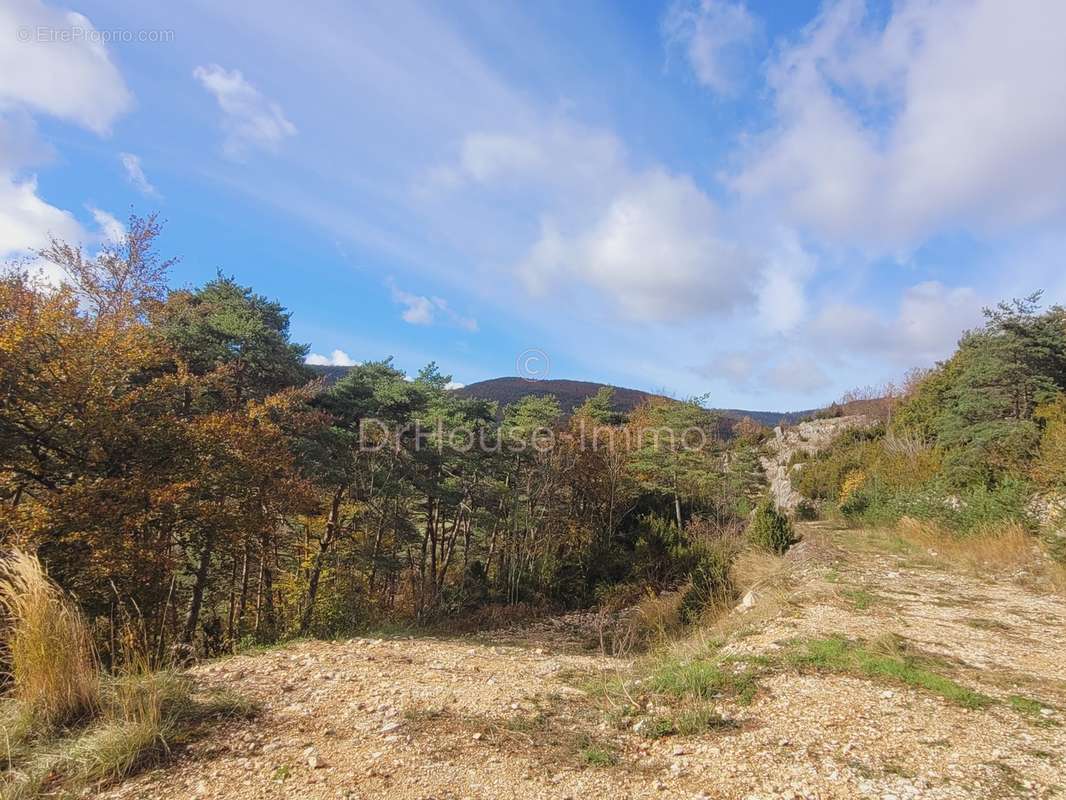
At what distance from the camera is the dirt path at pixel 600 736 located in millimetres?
2562

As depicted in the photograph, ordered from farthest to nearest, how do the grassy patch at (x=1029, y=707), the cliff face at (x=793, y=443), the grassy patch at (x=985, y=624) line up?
the cliff face at (x=793, y=443)
the grassy patch at (x=985, y=624)
the grassy patch at (x=1029, y=707)

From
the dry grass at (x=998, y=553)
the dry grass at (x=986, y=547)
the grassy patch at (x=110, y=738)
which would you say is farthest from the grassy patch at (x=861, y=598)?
the grassy patch at (x=110, y=738)

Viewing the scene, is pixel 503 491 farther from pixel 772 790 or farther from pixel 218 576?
pixel 772 790

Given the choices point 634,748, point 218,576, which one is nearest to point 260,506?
point 218,576

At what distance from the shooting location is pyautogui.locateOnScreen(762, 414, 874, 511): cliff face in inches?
1043

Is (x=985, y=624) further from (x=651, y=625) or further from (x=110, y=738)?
(x=110, y=738)

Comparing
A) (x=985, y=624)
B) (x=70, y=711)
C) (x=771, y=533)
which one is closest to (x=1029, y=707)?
(x=985, y=624)

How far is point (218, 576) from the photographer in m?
10.7

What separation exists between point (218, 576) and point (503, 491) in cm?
798

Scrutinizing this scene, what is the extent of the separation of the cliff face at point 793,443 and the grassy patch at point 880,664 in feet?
73.1

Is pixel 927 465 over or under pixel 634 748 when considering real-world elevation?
over

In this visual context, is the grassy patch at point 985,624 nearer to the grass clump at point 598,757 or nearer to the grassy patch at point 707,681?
the grassy patch at point 707,681

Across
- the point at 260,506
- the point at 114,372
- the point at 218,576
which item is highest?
the point at 114,372

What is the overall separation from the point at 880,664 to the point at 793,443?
93.7 feet
